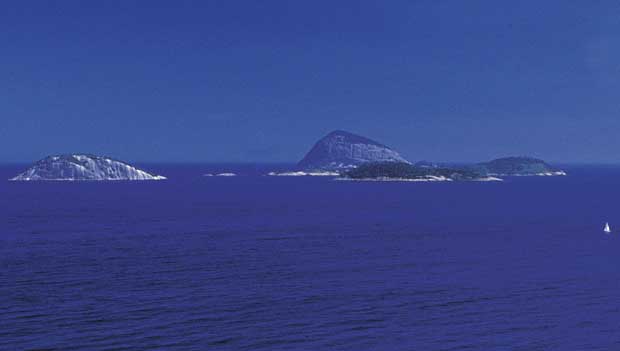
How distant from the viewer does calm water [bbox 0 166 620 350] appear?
50.3 metres

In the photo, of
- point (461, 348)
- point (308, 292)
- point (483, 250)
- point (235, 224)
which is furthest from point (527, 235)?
point (461, 348)

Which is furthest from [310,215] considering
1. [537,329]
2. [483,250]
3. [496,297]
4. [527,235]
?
[537,329]

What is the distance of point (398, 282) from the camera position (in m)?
72.0

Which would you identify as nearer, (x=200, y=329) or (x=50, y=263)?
(x=200, y=329)

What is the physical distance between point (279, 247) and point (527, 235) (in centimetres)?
4902

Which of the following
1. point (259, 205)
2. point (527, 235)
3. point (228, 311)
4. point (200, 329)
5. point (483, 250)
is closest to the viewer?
point (200, 329)

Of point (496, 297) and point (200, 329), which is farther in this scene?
point (496, 297)

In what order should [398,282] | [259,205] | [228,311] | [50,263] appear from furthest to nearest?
[259,205]
[50,263]
[398,282]
[228,311]

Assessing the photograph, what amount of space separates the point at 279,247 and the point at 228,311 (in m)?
43.2

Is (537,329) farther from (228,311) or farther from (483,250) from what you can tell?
(483,250)

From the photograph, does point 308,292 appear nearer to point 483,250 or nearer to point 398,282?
point 398,282

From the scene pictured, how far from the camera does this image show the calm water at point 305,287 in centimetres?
5028

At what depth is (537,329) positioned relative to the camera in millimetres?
53250

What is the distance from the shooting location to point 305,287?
68562 millimetres
